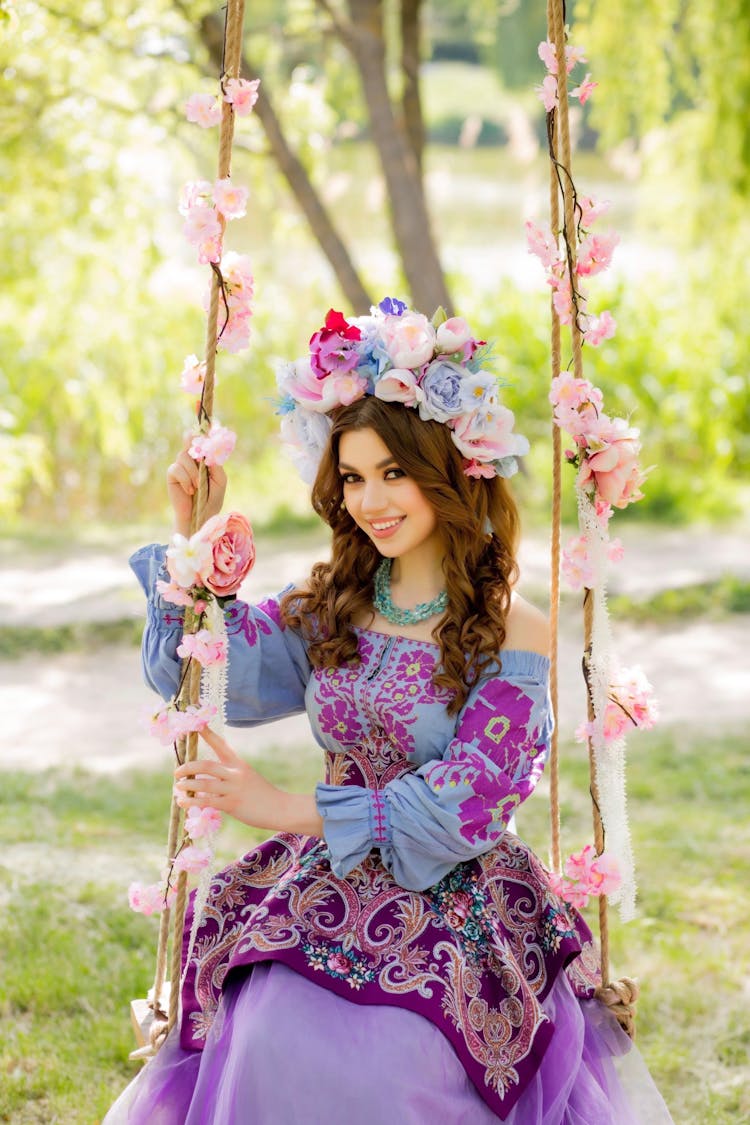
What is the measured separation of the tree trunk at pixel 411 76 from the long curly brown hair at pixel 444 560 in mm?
5782

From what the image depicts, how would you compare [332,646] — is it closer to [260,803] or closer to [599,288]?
[260,803]

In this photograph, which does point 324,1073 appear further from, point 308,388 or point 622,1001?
point 308,388

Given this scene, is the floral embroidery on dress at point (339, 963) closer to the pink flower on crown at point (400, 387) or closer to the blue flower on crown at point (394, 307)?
the pink flower on crown at point (400, 387)

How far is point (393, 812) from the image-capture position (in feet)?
6.68

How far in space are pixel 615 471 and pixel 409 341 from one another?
0.38 m

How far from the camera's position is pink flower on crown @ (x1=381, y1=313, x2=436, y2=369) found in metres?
2.14

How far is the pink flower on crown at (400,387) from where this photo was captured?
2.13 m

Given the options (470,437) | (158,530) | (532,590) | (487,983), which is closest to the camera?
(487,983)

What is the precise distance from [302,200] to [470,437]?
4.73 m

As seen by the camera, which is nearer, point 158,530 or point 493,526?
point 493,526

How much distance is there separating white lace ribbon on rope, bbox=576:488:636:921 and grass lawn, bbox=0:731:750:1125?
29.6 inches

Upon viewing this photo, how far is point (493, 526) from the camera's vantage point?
2.29 metres

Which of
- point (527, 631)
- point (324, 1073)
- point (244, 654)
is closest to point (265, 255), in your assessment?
point (244, 654)

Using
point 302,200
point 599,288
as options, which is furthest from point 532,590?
point 599,288
